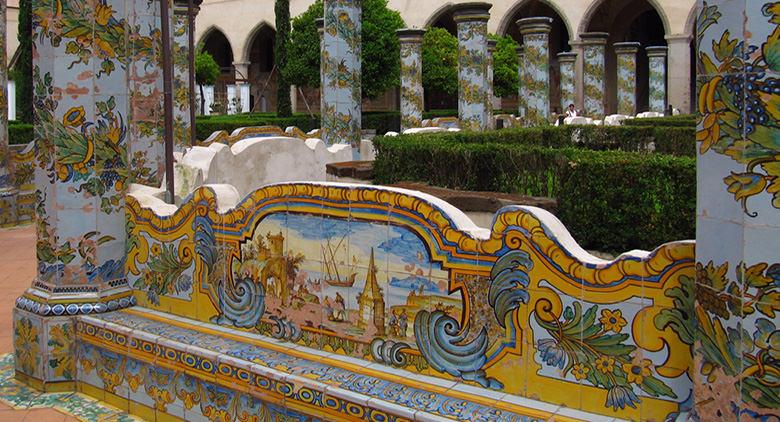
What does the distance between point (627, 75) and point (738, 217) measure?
2612 centimetres

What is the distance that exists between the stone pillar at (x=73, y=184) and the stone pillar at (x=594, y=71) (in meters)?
22.7

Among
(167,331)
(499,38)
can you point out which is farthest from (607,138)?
(499,38)

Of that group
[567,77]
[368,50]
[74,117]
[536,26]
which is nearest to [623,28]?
[567,77]

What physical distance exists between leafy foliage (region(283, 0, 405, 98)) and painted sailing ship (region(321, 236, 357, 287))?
25750mm

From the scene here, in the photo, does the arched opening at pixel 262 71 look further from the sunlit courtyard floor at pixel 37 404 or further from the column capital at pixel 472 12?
the sunlit courtyard floor at pixel 37 404

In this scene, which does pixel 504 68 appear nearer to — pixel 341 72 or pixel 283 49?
pixel 283 49

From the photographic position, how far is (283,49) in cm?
3078

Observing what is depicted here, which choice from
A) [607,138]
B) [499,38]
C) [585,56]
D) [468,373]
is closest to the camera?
Answer: [468,373]

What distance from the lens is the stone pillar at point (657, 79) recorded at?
94.5 ft

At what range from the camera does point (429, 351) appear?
3508mm

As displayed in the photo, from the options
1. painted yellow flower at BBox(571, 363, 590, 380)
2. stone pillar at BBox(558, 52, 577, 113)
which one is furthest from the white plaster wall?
stone pillar at BBox(558, 52, 577, 113)

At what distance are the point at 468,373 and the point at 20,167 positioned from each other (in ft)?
36.2

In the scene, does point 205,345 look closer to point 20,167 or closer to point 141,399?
point 141,399

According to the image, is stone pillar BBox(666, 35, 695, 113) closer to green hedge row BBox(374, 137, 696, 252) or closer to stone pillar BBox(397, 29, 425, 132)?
stone pillar BBox(397, 29, 425, 132)
